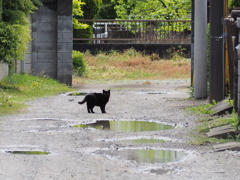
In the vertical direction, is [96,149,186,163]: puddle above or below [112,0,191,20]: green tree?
below

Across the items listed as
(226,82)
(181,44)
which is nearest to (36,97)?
(226,82)

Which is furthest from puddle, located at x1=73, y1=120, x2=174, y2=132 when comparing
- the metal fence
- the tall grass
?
the metal fence

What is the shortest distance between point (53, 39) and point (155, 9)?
70.7 feet

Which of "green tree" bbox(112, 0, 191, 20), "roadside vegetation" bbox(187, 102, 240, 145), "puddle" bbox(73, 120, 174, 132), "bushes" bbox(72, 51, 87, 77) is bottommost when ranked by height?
"puddle" bbox(73, 120, 174, 132)

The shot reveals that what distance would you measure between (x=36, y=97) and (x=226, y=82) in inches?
215

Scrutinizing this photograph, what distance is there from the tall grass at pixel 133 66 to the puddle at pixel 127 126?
1326cm

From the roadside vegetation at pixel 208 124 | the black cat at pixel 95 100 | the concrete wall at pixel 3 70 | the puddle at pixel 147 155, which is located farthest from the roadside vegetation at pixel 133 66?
the puddle at pixel 147 155

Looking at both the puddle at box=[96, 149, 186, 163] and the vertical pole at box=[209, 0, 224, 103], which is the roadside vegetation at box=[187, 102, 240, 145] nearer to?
the puddle at box=[96, 149, 186, 163]

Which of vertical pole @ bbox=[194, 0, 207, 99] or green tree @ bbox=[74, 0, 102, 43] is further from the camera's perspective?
green tree @ bbox=[74, 0, 102, 43]

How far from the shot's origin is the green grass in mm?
13977

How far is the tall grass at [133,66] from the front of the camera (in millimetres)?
25922

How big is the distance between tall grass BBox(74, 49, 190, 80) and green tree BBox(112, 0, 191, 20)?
31.3 ft

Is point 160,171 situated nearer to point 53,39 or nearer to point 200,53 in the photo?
point 200,53

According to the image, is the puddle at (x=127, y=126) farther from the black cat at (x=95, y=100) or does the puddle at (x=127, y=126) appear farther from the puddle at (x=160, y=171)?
the puddle at (x=160, y=171)
